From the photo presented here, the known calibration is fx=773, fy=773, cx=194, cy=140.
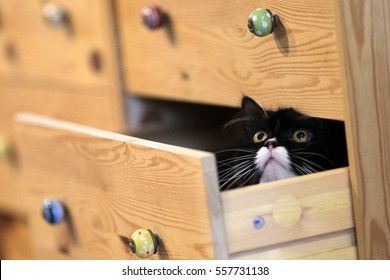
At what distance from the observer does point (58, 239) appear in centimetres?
121

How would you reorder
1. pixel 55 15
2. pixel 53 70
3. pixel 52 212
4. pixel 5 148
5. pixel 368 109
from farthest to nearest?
pixel 5 148
pixel 53 70
pixel 55 15
pixel 52 212
pixel 368 109

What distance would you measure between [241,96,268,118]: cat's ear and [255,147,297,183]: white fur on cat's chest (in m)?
0.06

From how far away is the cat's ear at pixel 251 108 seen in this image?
1.02 m

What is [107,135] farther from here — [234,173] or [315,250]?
[315,250]

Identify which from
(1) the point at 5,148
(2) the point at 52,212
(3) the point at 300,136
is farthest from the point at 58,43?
(3) the point at 300,136

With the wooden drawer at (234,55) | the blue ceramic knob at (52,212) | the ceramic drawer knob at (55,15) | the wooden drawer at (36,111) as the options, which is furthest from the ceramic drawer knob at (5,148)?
the blue ceramic knob at (52,212)

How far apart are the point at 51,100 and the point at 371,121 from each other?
0.88m

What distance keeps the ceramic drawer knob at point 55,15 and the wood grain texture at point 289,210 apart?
0.78 m

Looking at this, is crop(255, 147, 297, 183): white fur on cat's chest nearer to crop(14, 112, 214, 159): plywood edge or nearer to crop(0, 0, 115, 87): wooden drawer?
crop(14, 112, 214, 159): plywood edge

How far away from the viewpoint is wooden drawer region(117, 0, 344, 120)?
36.7 inches

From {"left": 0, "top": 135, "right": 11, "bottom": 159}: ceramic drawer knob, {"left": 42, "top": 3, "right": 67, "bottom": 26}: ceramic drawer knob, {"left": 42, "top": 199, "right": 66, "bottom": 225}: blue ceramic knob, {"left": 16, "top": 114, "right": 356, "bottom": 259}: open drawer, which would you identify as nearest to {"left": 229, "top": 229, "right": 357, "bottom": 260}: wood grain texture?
{"left": 16, "top": 114, "right": 356, "bottom": 259}: open drawer

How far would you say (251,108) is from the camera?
1.03 m

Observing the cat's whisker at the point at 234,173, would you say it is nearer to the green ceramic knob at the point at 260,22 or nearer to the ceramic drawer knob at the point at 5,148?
Result: the green ceramic knob at the point at 260,22

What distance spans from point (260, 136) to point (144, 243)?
0.22 m
